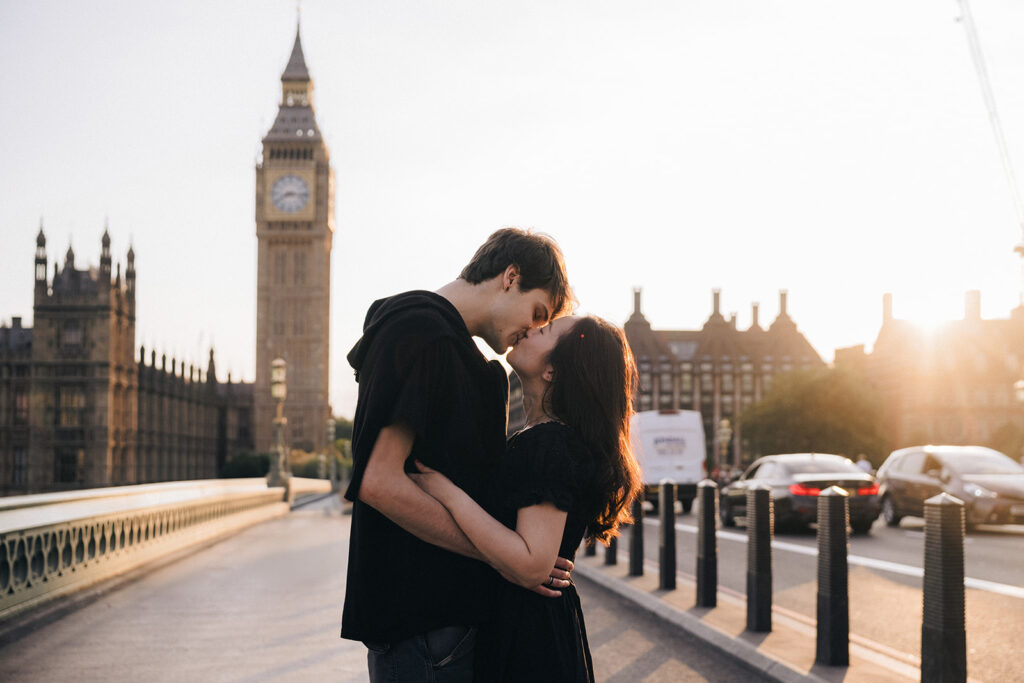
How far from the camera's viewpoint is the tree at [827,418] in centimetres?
6994

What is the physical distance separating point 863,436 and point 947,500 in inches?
2718

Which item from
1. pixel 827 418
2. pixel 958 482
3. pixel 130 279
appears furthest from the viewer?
pixel 130 279

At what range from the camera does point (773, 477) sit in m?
17.9

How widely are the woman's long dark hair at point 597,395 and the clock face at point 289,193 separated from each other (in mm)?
108516

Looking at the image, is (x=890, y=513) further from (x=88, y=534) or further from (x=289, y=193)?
(x=289, y=193)

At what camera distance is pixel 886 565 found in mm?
12305

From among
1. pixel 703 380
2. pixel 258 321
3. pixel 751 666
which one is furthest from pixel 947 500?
pixel 258 321

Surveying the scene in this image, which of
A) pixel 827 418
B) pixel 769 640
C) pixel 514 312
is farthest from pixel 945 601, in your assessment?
pixel 827 418

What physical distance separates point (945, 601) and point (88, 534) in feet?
25.8

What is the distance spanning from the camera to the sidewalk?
5812 millimetres

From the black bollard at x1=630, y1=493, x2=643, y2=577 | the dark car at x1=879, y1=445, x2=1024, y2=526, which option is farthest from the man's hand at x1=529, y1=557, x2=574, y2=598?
the dark car at x1=879, y1=445, x2=1024, y2=526

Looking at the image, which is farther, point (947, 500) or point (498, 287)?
point (947, 500)

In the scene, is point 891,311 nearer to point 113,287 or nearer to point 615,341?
point 113,287

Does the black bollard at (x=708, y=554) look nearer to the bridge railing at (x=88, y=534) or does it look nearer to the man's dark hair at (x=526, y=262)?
the bridge railing at (x=88, y=534)
